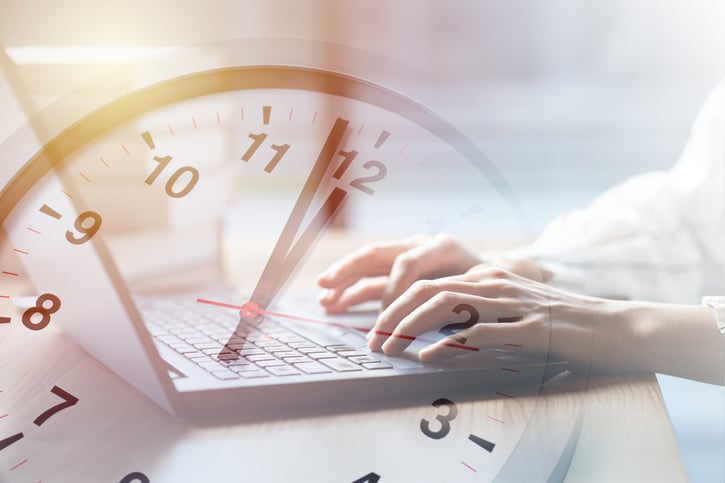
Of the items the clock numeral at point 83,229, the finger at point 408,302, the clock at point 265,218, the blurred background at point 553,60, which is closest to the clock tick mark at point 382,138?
the clock at point 265,218

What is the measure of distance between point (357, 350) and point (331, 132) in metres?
0.16

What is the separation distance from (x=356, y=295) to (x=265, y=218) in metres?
0.13

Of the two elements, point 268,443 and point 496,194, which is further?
point 496,194

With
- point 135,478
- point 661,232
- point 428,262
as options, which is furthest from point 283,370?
point 661,232

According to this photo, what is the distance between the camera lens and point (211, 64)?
0.48 m

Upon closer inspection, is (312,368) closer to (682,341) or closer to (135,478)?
(135,478)

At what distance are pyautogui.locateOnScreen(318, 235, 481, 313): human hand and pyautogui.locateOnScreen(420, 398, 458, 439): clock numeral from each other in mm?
207

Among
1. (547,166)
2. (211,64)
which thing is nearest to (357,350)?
(211,64)

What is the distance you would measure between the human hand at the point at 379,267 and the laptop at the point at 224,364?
169mm

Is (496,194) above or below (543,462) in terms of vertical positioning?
above

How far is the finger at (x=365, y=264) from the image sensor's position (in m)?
0.71

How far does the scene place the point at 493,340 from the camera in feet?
1.49

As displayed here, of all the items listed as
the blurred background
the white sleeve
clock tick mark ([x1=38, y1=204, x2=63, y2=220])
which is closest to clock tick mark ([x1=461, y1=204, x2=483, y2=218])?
the white sleeve

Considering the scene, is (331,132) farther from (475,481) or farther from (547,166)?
(547,166)
